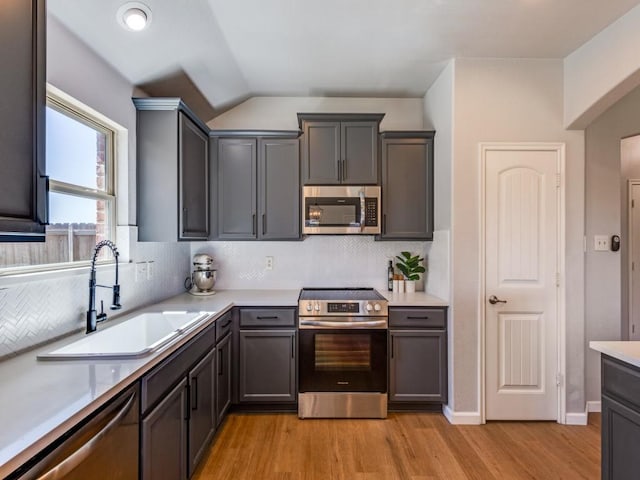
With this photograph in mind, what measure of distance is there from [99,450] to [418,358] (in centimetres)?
227

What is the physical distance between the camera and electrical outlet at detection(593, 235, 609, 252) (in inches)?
110

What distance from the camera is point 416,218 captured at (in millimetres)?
3160

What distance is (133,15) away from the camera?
6.18 feet

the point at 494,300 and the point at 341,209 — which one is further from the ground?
the point at 341,209

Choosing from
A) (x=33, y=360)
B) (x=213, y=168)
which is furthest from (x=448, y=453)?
(x=213, y=168)

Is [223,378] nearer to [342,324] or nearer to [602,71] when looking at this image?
[342,324]

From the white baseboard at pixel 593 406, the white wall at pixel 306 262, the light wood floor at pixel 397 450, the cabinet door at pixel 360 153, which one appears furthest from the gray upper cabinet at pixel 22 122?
the white baseboard at pixel 593 406

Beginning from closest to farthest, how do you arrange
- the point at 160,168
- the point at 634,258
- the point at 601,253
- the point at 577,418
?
the point at 160,168
the point at 577,418
the point at 601,253
the point at 634,258

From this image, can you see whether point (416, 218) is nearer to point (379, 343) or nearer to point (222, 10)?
point (379, 343)

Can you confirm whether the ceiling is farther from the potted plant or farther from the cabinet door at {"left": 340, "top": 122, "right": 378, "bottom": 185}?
the potted plant

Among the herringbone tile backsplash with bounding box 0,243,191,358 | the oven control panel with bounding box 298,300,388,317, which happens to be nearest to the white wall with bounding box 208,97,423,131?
the herringbone tile backsplash with bounding box 0,243,191,358

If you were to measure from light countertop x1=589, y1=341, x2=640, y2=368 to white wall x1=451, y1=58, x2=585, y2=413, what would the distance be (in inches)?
45.6

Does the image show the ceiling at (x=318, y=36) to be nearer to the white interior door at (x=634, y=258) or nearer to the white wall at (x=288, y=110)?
the white wall at (x=288, y=110)

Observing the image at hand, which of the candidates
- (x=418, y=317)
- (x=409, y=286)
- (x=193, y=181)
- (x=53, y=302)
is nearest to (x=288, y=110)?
(x=193, y=181)
